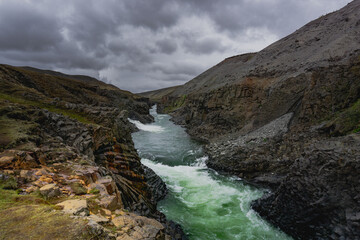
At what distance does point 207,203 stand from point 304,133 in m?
9.50

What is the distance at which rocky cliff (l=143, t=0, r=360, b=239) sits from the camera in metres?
7.94

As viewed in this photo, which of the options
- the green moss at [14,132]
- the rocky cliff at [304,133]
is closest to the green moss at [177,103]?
the rocky cliff at [304,133]

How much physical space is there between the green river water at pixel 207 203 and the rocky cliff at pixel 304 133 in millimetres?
898

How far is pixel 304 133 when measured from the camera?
1499cm

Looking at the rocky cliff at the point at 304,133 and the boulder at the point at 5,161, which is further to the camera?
the rocky cliff at the point at 304,133

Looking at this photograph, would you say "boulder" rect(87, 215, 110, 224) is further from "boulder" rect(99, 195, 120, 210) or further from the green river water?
the green river water

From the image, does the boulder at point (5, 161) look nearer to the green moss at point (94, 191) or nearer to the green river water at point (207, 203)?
the green moss at point (94, 191)

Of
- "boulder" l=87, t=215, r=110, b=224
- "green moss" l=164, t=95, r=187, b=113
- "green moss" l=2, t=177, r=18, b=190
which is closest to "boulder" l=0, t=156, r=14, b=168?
"green moss" l=2, t=177, r=18, b=190

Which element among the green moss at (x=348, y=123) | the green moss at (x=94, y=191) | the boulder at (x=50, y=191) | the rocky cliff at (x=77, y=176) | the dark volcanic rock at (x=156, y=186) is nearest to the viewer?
the rocky cliff at (x=77, y=176)

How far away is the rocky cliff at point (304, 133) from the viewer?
794 cm

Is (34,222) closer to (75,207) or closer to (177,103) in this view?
(75,207)

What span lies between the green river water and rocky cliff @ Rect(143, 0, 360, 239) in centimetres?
90

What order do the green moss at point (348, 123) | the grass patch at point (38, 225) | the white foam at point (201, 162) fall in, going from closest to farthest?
the grass patch at point (38, 225)
the green moss at point (348, 123)
the white foam at point (201, 162)

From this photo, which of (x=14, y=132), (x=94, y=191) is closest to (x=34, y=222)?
(x=94, y=191)
